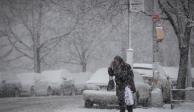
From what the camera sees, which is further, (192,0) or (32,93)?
(32,93)

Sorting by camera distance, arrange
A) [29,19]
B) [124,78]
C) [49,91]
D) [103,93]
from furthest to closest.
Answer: [29,19], [49,91], [103,93], [124,78]

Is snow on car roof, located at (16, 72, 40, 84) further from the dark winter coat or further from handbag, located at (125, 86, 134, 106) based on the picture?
handbag, located at (125, 86, 134, 106)

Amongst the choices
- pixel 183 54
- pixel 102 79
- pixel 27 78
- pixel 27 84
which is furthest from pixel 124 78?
pixel 27 78

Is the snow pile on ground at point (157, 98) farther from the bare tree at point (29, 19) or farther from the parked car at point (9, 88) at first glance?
the bare tree at point (29, 19)

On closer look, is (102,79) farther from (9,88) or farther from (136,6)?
(9,88)

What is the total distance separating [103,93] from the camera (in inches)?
816

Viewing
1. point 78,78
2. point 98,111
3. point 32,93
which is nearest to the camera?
point 98,111

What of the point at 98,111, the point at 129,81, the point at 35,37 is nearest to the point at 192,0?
the point at 98,111

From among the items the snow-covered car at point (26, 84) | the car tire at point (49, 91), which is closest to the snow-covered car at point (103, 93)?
the snow-covered car at point (26, 84)

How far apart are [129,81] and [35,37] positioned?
32409 mm

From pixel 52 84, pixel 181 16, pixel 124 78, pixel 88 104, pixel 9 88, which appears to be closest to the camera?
pixel 124 78

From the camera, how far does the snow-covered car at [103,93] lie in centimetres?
2064

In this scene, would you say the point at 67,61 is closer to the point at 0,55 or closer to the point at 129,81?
the point at 0,55

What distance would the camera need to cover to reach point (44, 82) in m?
35.4
